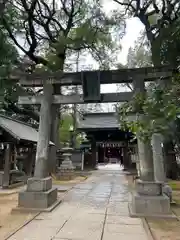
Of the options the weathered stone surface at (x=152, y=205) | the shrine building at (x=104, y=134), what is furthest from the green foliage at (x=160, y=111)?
the shrine building at (x=104, y=134)

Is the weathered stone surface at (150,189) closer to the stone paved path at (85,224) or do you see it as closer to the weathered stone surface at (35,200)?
the stone paved path at (85,224)

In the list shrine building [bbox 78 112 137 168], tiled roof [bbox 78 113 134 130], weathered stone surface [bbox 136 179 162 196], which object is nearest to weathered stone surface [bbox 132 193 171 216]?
weathered stone surface [bbox 136 179 162 196]

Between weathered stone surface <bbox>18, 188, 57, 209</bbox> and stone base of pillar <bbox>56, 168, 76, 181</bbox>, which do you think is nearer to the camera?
weathered stone surface <bbox>18, 188, 57, 209</bbox>

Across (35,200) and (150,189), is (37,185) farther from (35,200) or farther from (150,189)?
(150,189)

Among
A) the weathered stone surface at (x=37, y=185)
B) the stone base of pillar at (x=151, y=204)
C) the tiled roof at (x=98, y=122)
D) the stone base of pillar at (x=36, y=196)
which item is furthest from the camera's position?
the tiled roof at (x=98, y=122)

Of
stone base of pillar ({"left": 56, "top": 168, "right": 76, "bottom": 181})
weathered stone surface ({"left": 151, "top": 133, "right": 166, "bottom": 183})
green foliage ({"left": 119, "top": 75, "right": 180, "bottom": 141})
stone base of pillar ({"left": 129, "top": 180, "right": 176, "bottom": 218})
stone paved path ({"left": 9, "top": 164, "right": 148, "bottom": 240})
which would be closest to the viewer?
green foliage ({"left": 119, "top": 75, "right": 180, "bottom": 141})

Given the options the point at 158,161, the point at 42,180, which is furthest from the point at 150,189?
the point at 42,180

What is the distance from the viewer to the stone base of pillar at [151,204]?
5698 millimetres

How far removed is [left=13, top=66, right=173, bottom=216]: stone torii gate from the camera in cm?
591

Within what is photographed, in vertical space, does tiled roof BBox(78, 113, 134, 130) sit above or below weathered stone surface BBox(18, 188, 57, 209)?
above

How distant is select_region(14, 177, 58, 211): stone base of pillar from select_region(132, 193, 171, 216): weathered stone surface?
2362mm

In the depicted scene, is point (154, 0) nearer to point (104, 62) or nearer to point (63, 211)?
point (104, 62)

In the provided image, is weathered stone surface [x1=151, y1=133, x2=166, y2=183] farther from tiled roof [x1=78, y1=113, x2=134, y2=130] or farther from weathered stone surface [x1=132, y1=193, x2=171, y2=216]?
tiled roof [x1=78, y1=113, x2=134, y2=130]

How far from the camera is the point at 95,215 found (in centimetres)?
573
